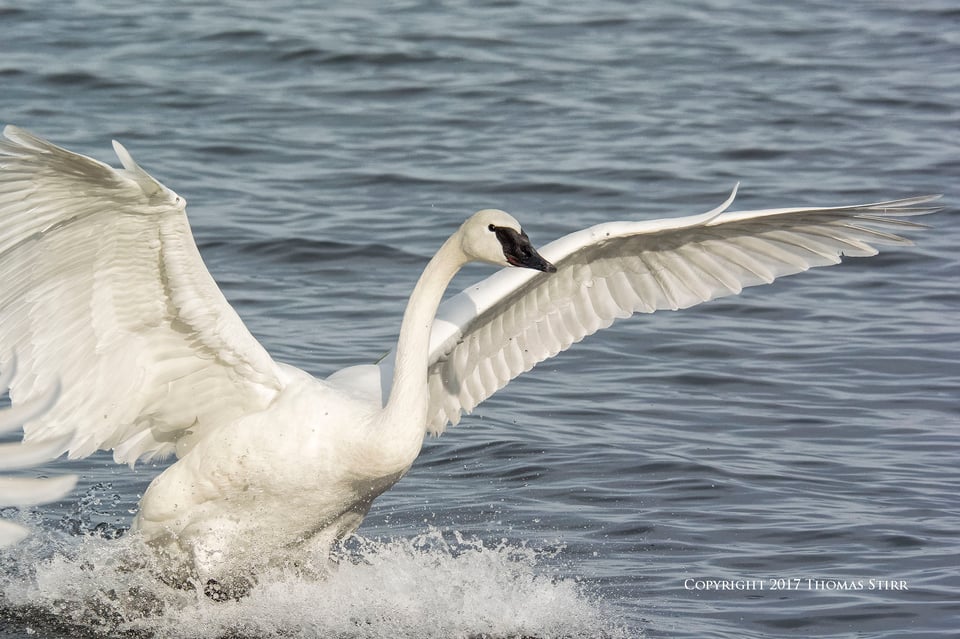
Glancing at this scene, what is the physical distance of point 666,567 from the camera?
7086 mm

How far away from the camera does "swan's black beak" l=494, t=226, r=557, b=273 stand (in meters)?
5.86

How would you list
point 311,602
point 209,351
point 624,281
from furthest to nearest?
point 624,281, point 311,602, point 209,351

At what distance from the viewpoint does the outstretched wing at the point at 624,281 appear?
6.77 metres

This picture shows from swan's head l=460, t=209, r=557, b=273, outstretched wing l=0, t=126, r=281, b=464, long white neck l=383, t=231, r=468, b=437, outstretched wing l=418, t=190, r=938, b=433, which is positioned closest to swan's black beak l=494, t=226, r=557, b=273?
swan's head l=460, t=209, r=557, b=273

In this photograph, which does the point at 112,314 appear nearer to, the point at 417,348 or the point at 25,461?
the point at 25,461

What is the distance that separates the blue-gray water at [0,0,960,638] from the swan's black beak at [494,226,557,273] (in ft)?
5.21

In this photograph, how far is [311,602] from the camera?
642 centimetres

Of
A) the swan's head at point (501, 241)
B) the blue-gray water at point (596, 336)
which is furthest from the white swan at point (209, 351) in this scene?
the blue-gray water at point (596, 336)

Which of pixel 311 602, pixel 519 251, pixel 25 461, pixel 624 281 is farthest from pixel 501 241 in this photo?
pixel 25 461

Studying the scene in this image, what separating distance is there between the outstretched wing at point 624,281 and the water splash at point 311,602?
91 cm

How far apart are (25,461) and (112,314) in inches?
26.9

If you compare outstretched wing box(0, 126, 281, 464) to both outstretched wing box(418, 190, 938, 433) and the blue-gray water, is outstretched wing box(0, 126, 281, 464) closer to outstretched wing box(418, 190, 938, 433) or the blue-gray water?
the blue-gray water

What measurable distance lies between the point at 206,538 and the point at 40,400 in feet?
2.90

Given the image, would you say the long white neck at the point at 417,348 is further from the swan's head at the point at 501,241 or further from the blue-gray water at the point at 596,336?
the blue-gray water at the point at 596,336
